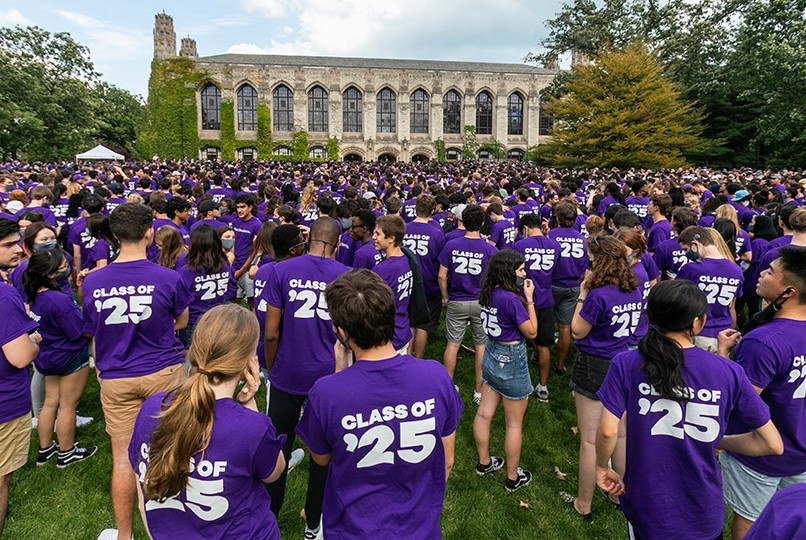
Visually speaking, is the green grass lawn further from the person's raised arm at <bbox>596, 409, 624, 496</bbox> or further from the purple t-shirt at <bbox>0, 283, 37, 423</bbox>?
the person's raised arm at <bbox>596, 409, 624, 496</bbox>

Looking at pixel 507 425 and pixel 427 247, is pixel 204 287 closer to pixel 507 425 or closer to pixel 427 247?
pixel 427 247

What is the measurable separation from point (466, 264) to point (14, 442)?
4.24 m

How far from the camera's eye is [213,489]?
186 cm

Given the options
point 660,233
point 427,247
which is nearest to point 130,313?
point 427,247

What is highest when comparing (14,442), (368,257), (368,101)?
(368,101)

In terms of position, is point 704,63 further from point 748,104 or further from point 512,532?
point 512,532

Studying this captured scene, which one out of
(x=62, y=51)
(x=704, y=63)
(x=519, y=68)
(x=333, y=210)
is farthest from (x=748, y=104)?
(x=62, y=51)

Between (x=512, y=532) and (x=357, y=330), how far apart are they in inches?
106

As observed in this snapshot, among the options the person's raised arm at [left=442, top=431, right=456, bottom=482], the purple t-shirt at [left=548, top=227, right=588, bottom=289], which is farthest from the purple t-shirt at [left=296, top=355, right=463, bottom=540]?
the purple t-shirt at [left=548, top=227, right=588, bottom=289]

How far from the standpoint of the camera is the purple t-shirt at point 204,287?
4.51 meters

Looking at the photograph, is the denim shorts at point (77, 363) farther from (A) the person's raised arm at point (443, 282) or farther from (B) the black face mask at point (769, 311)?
(B) the black face mask at point (769, 311)

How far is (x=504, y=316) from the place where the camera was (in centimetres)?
386

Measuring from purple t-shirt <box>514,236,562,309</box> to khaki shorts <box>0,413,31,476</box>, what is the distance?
4.81 m

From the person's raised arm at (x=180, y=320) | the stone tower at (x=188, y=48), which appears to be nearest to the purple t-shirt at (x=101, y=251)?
the person's raised arm at (x=180, y=320)
